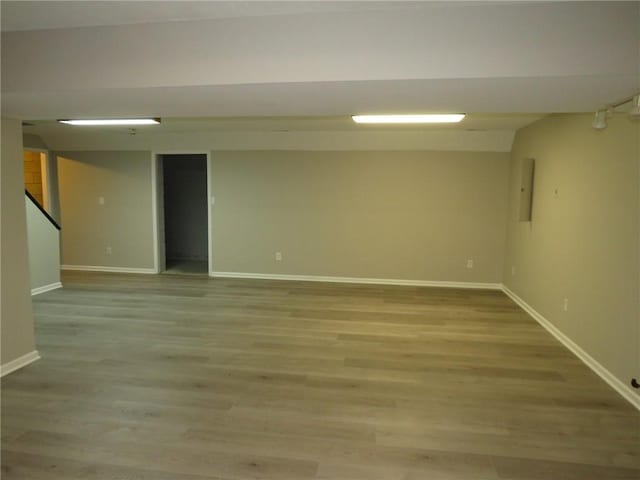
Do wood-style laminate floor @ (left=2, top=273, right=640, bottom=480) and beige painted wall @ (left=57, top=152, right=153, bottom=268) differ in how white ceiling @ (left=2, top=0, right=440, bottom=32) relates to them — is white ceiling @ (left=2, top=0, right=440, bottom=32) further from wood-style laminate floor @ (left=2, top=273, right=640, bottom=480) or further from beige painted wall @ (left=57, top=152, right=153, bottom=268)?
beige painted wall @ (left=57, top=152, right=153, bottom=268)

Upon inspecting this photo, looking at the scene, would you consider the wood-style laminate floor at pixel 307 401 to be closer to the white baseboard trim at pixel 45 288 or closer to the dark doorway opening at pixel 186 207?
the white baseboard trim at pixel 45 288

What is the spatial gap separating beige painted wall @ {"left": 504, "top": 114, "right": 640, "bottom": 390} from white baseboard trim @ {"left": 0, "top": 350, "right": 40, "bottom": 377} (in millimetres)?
4601

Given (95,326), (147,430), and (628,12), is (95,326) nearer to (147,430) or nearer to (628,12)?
(147,430)

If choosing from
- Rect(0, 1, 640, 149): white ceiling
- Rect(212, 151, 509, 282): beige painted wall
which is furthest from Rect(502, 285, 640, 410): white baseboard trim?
Rect(0, 1, 640, 149): white ceiling

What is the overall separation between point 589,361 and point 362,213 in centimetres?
359

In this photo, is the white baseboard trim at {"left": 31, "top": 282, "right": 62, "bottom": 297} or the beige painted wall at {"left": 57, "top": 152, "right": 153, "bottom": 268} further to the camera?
the beige painted wall at {"left": 57, "top": 152, "right": 153, "bottom": 268}

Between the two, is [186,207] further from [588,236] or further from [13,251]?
[588,236]

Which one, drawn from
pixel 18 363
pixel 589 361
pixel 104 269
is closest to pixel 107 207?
pixel 104 269

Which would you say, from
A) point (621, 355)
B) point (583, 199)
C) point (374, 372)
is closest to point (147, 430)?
point (374, 372)

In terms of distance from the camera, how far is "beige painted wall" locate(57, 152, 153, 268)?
688 cm

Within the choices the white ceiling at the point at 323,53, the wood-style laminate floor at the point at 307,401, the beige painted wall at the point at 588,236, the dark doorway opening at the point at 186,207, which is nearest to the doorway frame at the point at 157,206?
the dark doorway opening at the point at 186,207

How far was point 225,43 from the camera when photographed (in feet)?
7.29

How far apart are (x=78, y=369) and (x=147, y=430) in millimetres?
1238

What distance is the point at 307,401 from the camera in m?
2.79
